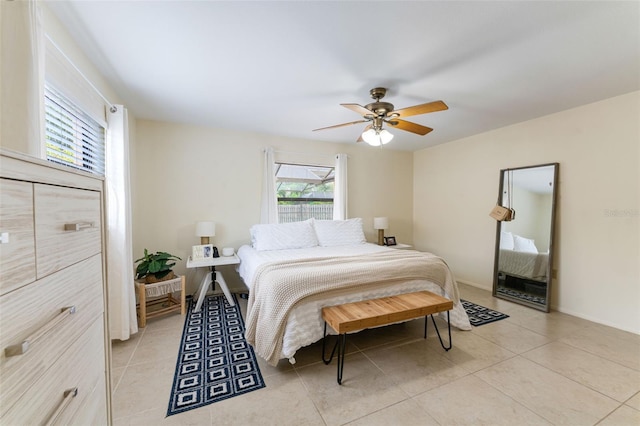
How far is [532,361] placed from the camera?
208 cm

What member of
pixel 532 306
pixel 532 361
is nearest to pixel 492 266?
pixel 532 306

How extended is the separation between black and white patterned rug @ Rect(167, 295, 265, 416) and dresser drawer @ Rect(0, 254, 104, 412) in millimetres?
1187

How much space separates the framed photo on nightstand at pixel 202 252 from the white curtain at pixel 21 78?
213cm

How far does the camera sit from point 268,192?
3922mm

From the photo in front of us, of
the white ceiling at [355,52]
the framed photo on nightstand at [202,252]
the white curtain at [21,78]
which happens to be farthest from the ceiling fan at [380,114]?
the framed photo on nightstand at [202,252]

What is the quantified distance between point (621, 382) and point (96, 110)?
452 centimetres

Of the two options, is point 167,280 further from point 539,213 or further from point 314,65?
point 539,213

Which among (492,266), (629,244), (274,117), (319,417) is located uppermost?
(274,117)

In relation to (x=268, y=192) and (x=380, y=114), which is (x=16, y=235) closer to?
(x=380, y=114)

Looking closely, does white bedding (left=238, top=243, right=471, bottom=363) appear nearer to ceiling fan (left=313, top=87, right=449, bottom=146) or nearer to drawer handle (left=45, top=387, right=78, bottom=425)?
drawer handle (left=45, top=387, right=78, bottom=425)

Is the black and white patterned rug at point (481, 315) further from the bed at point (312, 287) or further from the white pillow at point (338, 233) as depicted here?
the white pillow at point (338, 233)

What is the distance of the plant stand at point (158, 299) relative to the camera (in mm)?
2662

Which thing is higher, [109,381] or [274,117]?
[274,117]

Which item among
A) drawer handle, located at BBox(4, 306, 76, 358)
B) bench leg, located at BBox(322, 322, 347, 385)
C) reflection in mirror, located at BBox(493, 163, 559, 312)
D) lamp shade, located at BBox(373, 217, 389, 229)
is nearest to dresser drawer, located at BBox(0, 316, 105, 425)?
drawer handle, located at BBox(4, 306, 76, 358)
